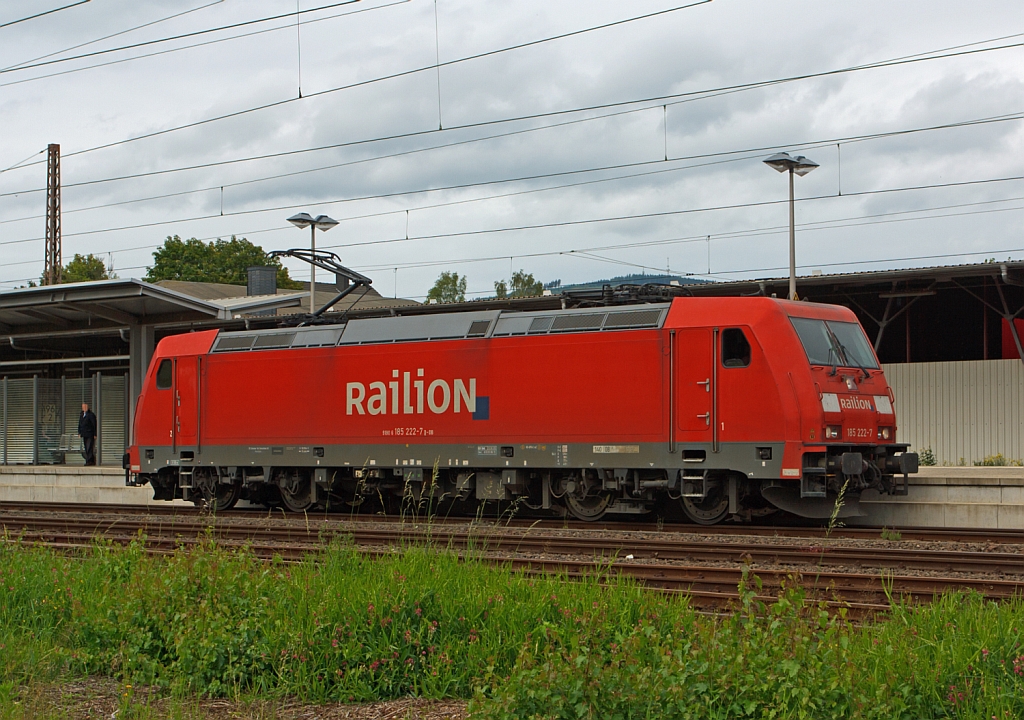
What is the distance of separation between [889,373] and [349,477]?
40.8 feet

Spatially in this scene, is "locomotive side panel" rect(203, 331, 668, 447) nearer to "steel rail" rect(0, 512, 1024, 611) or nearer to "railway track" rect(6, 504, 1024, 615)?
"railway track" rect(6, 504, 1024, 615)

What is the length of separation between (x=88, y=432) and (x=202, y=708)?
21640 millimetres

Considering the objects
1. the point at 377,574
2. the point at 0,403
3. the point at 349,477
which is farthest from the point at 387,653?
the point at 0,403

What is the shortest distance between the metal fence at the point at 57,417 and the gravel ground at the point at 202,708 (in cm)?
2162

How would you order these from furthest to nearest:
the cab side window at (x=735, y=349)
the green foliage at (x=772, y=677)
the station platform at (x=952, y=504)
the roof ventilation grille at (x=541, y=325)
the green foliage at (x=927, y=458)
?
the green foliage at (x=927, y=458), the roof ventilation grille at (x=541, y=325), the station platform at (x=952, y=504), the cab side window at (x=735, y=349), the green foliage at (x=772, y=677)

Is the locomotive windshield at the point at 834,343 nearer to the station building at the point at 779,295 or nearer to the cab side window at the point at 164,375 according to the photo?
the station building at the point at 779,295

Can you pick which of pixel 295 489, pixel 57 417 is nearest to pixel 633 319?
pixel 295 489

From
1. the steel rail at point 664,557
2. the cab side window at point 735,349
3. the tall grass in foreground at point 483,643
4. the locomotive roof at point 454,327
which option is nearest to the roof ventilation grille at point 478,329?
the locomotive roof at point 454,327

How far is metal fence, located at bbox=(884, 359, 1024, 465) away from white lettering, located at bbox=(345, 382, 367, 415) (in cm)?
1223

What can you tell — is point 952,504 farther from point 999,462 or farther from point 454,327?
point 454,327

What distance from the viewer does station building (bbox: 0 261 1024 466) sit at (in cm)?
2128

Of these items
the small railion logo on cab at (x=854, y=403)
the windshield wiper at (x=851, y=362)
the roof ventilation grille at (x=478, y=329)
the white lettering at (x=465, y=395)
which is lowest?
the small railion logo on cab at (x=854, y=403)

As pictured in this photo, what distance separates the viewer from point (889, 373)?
23.0m

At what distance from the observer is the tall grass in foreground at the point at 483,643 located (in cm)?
522
